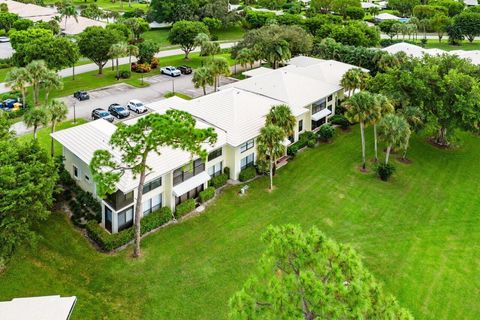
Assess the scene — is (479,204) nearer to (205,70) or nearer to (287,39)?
(205,70)

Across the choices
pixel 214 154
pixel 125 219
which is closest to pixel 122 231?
pixel 125 219

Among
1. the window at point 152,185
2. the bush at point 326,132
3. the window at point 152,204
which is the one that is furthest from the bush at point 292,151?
the window at point 152,185

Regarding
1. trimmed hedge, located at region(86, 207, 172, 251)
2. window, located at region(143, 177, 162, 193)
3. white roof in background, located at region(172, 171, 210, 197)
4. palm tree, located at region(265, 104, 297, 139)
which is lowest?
trimmed hedge, located at region(86, 207, 172, 251)

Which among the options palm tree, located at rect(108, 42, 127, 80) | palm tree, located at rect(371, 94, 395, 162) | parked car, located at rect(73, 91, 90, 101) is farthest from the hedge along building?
palm tree, located at rect(108, 42, 127, 80)

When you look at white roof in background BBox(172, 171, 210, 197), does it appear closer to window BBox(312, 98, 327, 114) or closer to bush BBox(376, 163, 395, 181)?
bush BBox(376, 163, 395, 181)

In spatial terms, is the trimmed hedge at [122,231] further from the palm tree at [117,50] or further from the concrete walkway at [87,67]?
the concrete walkway at [87,67]
